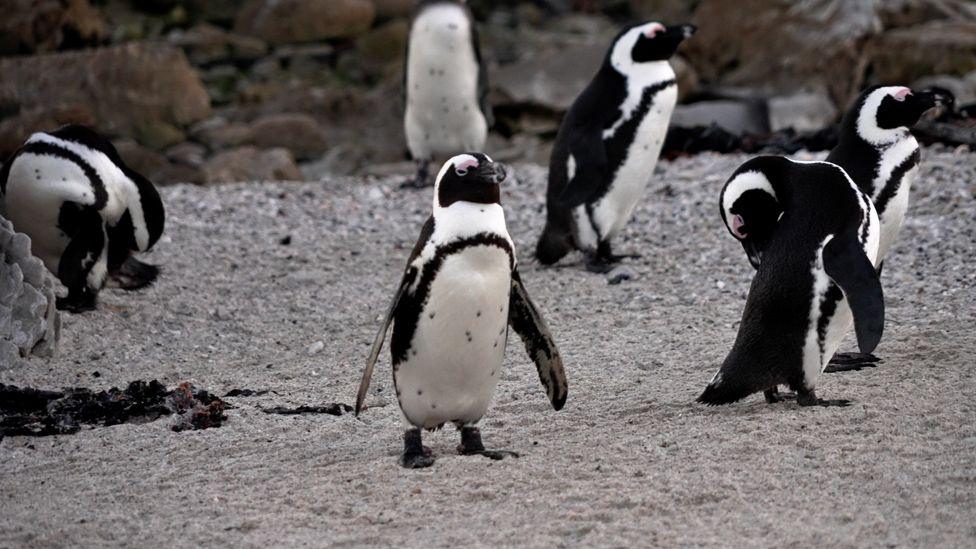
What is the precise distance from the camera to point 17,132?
10.8 m

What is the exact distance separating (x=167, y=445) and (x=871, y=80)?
843 centimetres

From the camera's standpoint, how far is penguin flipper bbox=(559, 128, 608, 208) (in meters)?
6.78

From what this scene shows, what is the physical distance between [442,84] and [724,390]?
5378mm

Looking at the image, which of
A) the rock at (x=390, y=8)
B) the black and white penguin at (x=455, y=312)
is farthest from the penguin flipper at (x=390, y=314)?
the rock at (x=390, y=8)

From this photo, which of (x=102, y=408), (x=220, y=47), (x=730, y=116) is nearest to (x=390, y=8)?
(x=220, y=47)

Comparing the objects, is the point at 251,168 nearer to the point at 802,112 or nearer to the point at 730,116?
the point at 730,116

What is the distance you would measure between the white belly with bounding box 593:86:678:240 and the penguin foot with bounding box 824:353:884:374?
7.01 ft

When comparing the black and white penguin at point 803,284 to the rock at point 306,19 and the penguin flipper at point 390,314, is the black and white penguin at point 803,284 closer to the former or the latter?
the penguin flipper at point 390,314

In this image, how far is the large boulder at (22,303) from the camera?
5.35 metres

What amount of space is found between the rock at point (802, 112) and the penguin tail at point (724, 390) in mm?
6499

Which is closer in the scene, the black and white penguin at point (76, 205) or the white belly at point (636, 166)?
the black and white penguin at point (76, 205)

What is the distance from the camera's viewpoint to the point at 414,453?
4.03 metres

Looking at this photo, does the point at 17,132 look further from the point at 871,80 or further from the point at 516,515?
the point at 516,515

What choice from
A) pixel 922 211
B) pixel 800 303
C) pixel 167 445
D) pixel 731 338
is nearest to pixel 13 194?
pixel 167 445
